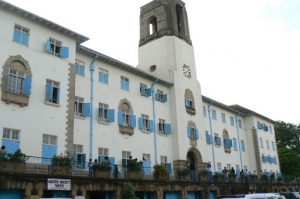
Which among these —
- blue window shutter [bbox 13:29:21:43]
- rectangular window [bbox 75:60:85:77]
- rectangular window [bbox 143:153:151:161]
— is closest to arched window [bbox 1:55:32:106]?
blue window shutter [bbox 13:29:21:43]

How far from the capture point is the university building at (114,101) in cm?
2327

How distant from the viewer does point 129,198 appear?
2466 cm

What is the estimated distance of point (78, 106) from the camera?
28.0 metres

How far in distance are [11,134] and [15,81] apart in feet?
12.1

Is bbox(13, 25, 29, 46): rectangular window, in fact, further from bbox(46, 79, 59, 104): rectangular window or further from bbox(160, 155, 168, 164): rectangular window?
bbox(160, 155, 168, 164): rectangular window

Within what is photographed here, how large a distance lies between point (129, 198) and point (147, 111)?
11922mm

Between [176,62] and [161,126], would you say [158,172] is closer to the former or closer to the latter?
[161,126]

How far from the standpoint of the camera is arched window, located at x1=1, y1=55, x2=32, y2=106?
73.4 feet

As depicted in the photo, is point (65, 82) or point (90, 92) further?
point (90, 92)

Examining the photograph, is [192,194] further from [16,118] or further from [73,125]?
[16,118]

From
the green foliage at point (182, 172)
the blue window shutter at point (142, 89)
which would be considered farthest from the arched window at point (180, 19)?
the green foliage at point (182, 172)

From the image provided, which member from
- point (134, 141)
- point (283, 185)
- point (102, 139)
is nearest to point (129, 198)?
point (102, 139)

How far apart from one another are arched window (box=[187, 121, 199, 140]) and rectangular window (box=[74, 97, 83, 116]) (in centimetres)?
1427

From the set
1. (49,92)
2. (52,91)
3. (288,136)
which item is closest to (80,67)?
(52,91)
